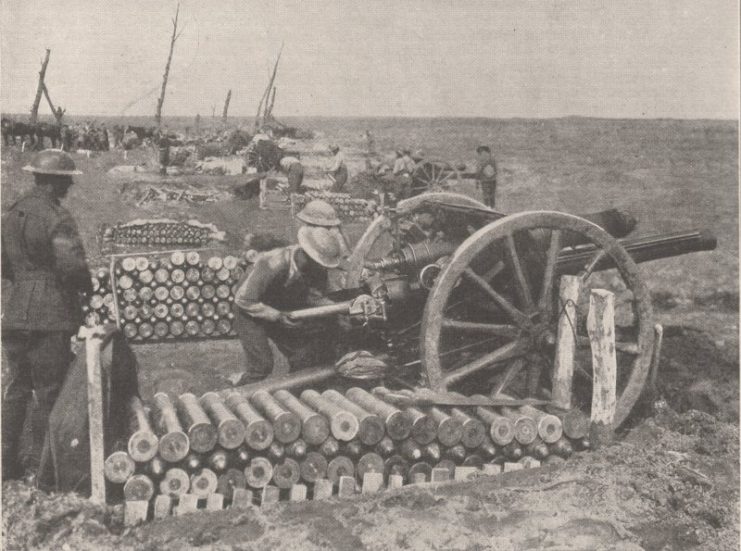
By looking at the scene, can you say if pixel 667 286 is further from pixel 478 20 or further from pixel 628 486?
pixel 628 486

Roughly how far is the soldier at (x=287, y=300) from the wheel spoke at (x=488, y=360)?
1.22 meters

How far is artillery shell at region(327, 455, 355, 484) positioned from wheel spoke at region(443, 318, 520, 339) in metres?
1.34

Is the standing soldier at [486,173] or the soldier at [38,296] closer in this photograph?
the soldier at [38,296]

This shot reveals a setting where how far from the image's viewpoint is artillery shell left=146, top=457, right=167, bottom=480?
470 cm

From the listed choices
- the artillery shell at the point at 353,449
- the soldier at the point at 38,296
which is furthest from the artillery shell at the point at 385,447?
the soldier at the point at 38,296

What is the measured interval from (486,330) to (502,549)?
6.32 feet

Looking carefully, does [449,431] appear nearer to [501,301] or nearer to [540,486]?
[540,486]

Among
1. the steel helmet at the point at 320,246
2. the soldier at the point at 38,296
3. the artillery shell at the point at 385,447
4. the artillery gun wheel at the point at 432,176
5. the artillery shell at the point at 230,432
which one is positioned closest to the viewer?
the artillery shell at the point at 230,432

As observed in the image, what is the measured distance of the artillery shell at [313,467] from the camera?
5.06 m

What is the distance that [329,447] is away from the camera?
5125 millimetres

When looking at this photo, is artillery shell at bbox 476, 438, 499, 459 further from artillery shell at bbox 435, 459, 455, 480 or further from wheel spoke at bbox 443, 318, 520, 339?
wheel spoke at bbox 443, 318, 520, 339

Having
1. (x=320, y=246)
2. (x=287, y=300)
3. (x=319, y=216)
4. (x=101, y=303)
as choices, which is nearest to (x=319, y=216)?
(x=319, y=216)

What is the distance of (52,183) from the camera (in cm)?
523

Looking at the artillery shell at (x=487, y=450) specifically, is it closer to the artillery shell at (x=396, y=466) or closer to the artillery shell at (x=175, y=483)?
the artillery shell at (x=396, y=466)
